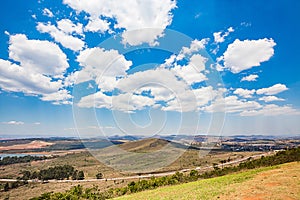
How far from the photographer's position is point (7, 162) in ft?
519

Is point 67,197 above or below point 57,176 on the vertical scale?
above

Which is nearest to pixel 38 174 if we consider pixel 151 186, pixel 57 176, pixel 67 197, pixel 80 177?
pixel 57 176

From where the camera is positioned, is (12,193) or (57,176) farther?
(57,176)

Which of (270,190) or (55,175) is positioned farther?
(55,175)

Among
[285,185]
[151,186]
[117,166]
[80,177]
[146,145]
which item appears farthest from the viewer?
[146,145]

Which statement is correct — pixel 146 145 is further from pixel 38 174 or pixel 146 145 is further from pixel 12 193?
pixel 12 193

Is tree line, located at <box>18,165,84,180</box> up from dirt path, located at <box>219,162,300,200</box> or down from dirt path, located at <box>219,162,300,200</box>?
down

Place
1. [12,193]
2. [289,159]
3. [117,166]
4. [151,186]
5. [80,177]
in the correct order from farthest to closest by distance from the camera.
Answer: [117,166], [80,177], [12,193], [151,186], [289,159]

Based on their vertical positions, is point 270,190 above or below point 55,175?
above

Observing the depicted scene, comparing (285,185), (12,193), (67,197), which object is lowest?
(12,193)

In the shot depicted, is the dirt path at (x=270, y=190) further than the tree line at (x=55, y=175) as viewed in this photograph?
No

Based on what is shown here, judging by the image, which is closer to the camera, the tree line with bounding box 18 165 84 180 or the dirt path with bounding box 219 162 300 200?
the dirt path with bounding box 219 162 300 200

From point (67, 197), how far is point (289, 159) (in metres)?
33.0

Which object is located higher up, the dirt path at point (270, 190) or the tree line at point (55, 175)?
the dirt path at point (270, 190)
